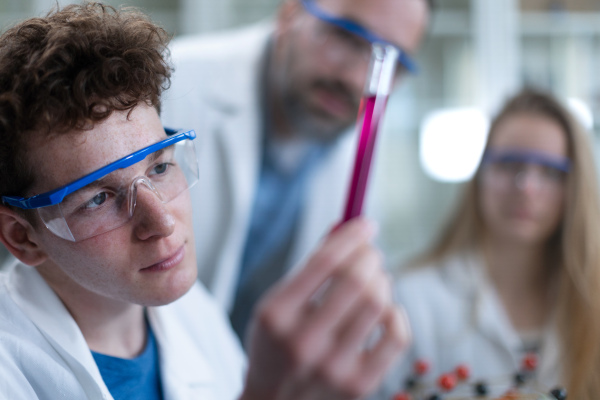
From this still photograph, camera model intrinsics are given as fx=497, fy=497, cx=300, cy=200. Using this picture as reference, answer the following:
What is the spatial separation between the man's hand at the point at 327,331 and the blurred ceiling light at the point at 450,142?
62.7 inches

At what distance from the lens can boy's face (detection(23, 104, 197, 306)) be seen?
1.12ft

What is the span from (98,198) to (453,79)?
184cm

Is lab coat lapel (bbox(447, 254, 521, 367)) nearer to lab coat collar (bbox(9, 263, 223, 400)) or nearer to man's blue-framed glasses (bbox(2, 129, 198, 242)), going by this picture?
lab coat collar (bbox(9, 263, 223, 400))

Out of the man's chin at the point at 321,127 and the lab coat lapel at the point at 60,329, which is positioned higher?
the man's chin at the point at 321,127

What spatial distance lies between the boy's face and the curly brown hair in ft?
0.03

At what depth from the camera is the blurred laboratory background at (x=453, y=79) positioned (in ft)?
5.77

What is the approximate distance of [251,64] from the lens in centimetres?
112

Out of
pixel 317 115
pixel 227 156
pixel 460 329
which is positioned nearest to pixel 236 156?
pixel 227 156

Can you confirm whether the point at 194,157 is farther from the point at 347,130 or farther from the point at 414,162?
the point at 414,162

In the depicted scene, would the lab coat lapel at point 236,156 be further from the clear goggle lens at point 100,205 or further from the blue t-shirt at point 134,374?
the clear goggle lens at point 100,205

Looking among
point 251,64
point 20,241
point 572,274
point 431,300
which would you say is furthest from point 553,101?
point 20,241

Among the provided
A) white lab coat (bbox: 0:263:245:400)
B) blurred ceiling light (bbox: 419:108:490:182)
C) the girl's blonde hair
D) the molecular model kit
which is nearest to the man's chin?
the girl's blonde hair

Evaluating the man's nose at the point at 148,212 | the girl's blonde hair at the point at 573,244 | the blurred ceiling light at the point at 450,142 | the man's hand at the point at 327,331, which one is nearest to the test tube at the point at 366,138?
the man's hand at the point at 327,331

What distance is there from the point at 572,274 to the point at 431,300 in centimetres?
27
